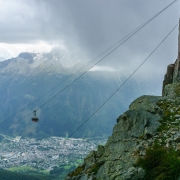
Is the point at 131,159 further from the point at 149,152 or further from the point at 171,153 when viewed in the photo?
the point at 171,153

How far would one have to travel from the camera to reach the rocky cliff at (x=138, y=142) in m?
12.7

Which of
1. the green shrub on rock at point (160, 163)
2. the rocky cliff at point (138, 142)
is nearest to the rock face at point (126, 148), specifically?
the rocky cliff at point (138, 142)

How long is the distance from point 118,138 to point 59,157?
624ft

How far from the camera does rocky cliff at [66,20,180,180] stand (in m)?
12.7

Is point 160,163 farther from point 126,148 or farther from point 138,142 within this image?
point 126,148

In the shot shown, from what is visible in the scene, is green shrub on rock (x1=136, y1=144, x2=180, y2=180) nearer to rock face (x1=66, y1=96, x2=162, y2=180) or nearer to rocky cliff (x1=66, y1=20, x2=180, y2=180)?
rocky cliff (x1=66, y1=20, x2=180, y2=180)

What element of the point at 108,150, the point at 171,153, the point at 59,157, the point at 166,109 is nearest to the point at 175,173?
the point at 171,153

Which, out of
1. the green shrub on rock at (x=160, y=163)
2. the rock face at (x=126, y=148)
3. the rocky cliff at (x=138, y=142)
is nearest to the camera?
the green shrub on rock at (x=160, y=163)

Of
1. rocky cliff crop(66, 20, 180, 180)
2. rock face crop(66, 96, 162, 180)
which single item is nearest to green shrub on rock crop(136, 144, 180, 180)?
rocky cliff crop(66, 20, 180, 180)

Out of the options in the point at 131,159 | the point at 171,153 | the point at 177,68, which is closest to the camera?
the point at 171,153

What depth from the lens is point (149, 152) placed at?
12844 mm

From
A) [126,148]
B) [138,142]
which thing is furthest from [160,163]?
[126,148]

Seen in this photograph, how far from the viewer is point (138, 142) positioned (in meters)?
14.6

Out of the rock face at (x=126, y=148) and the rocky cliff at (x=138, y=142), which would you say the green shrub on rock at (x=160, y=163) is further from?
the rock face at (x=126, y=148)
